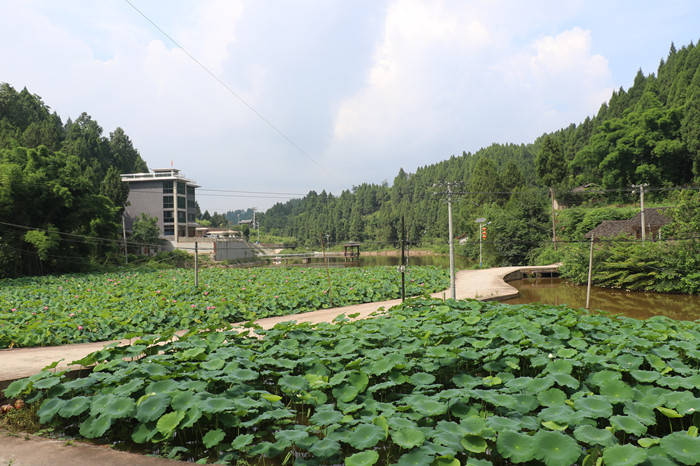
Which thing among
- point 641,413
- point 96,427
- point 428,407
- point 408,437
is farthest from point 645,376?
point 96,427

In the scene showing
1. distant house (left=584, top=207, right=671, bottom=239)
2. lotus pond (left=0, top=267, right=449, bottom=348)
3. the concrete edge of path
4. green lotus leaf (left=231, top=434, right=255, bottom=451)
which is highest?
distant house (left=584, top=207, right=671, bottom=239)

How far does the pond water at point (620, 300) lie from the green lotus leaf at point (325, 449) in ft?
53.1

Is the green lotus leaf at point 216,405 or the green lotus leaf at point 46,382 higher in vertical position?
the green lotus leaf at point 216,405

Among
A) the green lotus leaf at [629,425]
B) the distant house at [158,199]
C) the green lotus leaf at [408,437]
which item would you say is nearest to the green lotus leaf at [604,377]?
the green lotus leaf at [629,425]

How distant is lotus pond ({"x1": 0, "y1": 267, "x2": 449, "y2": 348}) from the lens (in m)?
9.10

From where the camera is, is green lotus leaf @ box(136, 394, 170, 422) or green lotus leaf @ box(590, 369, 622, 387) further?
green lotus leaf @ box(590, 369, 622, 387)

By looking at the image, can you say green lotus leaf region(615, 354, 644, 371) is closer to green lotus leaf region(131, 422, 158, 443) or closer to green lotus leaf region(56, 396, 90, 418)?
green lotus leaf region(131, 422, 158, 443)

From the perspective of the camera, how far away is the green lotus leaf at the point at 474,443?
2.87m

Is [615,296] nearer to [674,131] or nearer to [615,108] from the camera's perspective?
[674,131]

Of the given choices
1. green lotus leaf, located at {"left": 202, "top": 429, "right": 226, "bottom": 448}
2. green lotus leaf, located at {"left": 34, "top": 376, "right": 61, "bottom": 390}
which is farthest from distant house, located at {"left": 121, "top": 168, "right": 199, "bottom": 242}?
green lotus leaf, located at {"left": 202, "top": 429, "right": 226, "bottom": 448}

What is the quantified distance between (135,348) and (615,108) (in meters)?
66.2

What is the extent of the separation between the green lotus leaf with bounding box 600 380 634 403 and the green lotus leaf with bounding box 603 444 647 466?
101 cm

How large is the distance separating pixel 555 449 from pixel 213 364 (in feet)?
11.0

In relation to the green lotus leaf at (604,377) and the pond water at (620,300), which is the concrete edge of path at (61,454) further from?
the pond water at (620,300)
